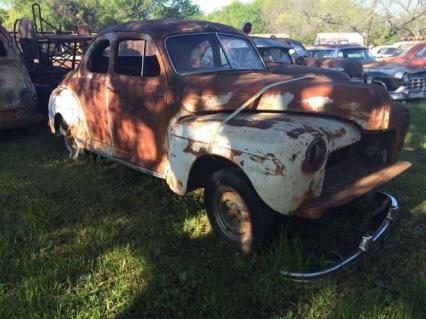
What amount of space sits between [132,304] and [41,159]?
3654mm

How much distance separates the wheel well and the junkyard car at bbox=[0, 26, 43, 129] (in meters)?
4.18

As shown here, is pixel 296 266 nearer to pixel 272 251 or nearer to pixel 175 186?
pixel 272 251

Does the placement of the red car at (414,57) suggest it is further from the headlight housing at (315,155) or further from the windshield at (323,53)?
the headlight housing at (315,155)

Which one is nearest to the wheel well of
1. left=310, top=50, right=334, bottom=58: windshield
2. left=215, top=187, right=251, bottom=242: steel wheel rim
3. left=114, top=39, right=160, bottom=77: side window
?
left=215, top=187, right=251, bottom=242: steel wheel rim

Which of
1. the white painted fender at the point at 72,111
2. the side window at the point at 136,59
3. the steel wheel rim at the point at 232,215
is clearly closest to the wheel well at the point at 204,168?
the steel wheel rim at the point at 232,215

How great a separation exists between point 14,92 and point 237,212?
480cm

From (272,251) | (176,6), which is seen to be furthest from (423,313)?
(176,6)

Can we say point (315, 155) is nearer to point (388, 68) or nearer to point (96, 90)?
point (96, 90)

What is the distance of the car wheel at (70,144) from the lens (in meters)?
5.82

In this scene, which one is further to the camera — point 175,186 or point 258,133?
point 175,186

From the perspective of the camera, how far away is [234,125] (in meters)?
3.30

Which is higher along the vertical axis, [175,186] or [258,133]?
[258,133]

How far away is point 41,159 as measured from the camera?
19.5 feet

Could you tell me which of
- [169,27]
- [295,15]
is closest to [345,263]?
[169,27]
